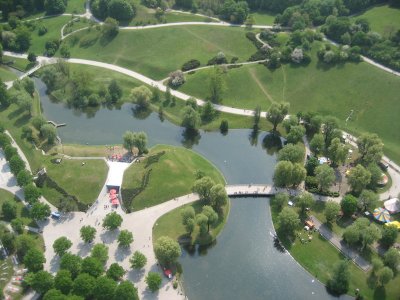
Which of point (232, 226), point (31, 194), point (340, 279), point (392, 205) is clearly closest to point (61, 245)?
point (31, 194)

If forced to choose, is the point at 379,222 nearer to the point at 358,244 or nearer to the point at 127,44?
the point at 358,244

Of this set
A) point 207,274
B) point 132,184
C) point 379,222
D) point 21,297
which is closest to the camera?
point 21,297

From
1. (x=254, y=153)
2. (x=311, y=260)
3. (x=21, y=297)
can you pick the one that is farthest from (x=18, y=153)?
(x=311, y=260)

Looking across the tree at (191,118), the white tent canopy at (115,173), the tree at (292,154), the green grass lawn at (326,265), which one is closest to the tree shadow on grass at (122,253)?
the white tent canopy at (115,173)

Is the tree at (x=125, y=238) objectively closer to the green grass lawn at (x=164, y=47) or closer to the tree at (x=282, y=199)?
the tree at (x=282, y=199)

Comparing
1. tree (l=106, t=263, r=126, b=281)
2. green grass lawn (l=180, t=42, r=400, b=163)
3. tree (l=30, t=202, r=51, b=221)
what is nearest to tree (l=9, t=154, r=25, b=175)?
tree (l=30, t=202, r=51, b=221)

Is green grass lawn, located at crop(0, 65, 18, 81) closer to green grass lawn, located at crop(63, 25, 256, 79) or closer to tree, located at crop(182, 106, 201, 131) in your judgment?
green grass lawn, located at crop(63, 25, 256, 79)
